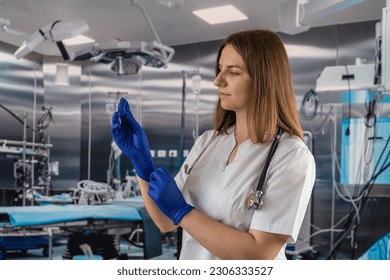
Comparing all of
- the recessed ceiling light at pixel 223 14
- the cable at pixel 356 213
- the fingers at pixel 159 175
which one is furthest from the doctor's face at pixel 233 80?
the cable at pixel 356 213

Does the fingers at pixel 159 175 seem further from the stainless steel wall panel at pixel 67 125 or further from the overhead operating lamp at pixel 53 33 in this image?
the stainless steel wall panel at pixel 67 125

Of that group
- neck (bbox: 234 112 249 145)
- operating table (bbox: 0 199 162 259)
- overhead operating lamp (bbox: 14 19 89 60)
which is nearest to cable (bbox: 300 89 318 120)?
operating table (bbox: 0 199 162 259)

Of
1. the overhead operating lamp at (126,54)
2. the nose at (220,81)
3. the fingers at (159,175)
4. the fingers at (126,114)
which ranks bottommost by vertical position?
the fingers at (159,175)

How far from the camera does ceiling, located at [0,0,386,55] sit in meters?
2.28

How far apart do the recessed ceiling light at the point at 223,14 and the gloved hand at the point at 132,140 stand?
1667 mm

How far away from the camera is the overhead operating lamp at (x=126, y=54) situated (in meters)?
2.33

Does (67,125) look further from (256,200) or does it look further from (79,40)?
(256,200)

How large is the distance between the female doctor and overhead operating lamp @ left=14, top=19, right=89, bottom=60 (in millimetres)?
1421

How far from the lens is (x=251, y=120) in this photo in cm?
92

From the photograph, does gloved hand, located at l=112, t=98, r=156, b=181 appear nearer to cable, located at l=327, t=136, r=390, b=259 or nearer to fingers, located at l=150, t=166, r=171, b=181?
fingers, located at l=150, t=166, r=171, b=181

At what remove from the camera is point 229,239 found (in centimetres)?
81

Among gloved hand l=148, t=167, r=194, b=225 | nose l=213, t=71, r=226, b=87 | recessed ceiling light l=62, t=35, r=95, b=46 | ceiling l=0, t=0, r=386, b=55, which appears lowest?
gloved hand l=148, t=167, r=194, b=225

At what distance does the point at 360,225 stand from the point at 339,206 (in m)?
0.21

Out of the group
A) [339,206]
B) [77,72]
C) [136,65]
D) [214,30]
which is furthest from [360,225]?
[77,72]
